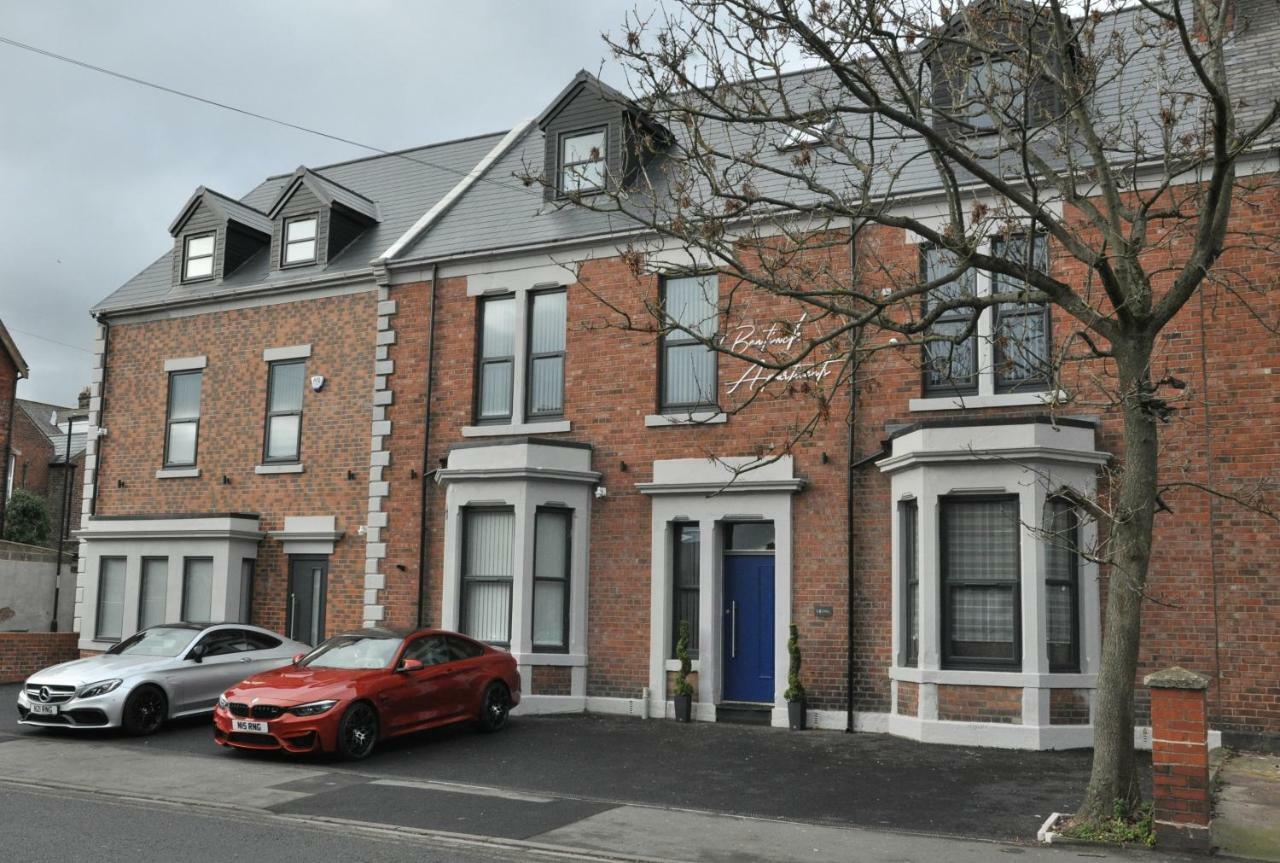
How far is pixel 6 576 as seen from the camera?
2289 cm

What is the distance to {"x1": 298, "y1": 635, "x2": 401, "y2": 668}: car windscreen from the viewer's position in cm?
1323

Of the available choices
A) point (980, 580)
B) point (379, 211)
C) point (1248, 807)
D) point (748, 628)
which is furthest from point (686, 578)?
point (379, 211)

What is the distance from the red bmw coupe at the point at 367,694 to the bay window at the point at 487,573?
6.01 feet

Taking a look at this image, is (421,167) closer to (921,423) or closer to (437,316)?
(437,316)

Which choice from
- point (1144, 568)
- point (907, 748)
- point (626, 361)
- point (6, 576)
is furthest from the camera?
point (6, 576)

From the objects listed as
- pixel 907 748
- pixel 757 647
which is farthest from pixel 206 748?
pixel 907 748

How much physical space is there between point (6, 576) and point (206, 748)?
40.9 ft

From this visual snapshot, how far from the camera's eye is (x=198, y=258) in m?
22.0

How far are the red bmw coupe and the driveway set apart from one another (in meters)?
0.32

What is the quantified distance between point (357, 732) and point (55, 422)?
4573 cm

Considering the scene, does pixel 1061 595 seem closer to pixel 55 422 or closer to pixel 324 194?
pixel 324 194

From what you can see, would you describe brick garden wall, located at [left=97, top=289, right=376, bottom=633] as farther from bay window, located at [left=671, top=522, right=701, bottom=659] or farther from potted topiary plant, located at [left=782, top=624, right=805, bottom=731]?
potted topiary plant, located at [left=782, top=624, right=805, bottom=731]

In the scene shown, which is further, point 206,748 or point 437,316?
point 437,316

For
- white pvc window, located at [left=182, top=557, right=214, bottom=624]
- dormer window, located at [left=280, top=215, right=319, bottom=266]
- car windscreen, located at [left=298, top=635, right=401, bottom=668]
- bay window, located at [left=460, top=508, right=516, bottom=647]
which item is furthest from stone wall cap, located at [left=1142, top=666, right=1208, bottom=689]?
dormer window, located at [left=280, top=215, right=319, bottom=266]
